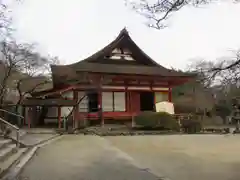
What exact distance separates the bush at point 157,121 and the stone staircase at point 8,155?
10868 millimetres

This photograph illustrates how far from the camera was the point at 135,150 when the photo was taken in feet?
41.3

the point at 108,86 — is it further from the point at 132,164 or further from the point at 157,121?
the point at 132,164

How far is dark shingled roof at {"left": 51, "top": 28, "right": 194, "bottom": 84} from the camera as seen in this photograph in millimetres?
23906

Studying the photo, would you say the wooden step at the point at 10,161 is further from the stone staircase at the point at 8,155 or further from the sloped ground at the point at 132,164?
the sloped ground at the point at 132,164

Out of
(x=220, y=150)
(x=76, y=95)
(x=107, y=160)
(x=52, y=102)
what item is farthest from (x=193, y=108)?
(x=107, y=160)

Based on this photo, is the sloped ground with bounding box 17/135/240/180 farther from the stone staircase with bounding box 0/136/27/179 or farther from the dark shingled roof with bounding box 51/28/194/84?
the dark shingled roof with bounding box 51/28/194/84

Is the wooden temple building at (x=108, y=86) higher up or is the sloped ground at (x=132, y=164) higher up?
the wooden temple building at (x=108, y=86)

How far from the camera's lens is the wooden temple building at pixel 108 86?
2309cm

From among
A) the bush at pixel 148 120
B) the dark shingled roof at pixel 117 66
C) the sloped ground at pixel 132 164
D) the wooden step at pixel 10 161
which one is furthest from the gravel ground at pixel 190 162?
the dark shingled roof at pixel 117 66

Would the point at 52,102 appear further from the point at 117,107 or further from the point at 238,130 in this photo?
the point at 238,130

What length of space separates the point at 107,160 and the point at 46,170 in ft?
7.45

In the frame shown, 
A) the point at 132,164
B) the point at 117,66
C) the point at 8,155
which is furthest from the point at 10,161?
the point at 117,66

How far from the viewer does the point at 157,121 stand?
21.8 metres

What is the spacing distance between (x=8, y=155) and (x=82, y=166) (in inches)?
101
